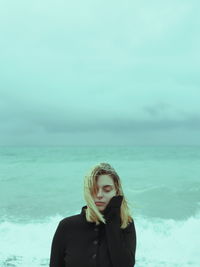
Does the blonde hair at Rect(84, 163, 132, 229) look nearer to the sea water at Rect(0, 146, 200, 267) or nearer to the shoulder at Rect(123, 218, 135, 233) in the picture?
the shoulder at Rect(123, 218, 135, 233)

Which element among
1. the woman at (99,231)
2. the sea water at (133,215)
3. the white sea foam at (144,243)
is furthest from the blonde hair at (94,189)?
the white sea foam at (144,243)

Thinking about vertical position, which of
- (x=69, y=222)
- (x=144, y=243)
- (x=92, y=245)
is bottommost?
(x=144, y=243)

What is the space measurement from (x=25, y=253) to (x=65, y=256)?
7404 mm

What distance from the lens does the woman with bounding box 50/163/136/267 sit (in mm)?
2020

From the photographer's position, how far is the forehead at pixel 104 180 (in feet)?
6.67

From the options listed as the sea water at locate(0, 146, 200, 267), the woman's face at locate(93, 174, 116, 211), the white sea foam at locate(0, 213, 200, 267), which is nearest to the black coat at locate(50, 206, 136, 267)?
the woman's face at locate(93, 174, 116, 211)

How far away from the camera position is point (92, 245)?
2092 millimetres

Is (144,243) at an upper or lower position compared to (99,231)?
lower

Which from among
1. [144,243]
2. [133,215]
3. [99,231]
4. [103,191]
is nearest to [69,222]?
[99,231]

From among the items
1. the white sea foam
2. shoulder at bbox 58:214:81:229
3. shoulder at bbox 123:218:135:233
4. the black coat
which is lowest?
the white sea foam

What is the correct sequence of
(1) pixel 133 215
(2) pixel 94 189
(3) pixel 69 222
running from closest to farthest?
(2) pixel 94 189, (3) pixel 69 222, (1) pixel 133 215

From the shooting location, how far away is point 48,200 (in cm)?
1838

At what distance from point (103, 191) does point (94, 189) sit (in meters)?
0.05

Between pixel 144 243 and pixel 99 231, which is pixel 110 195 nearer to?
pixel 99 231
